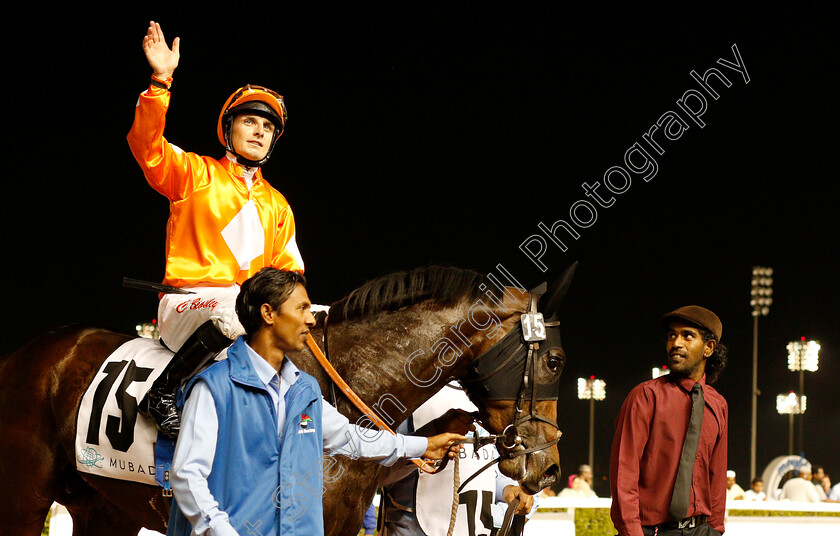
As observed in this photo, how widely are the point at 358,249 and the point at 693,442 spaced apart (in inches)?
531

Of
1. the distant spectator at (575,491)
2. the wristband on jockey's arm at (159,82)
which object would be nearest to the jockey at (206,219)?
the wristband on jockey's arm at (159,82)

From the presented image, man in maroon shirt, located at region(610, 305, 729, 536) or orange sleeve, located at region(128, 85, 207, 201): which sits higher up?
orange sleeve, located at region(128, 85, 207, 201)

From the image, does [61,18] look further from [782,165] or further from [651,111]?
[782,165]

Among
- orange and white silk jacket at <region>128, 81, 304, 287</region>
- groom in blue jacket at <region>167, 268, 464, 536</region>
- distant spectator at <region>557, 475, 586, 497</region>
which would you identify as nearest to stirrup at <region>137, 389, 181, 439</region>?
orange and white silk jacket at <region>128, 81, 304, 287</region>

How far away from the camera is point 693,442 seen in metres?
3.29

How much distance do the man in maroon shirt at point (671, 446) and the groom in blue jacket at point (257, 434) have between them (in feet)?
5.10

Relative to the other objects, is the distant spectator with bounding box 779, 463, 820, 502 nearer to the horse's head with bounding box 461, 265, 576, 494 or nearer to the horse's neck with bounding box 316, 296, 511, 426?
the horse's head with bounding box 461, 265, 576, 494

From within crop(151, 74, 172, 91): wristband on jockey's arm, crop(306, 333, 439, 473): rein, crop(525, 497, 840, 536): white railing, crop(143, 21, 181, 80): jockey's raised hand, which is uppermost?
crop(143, 21, 181, 80): jockey's raised hand

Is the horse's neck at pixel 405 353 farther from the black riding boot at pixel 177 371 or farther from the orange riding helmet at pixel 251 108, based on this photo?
the orange riding helmet at pixel 251 108

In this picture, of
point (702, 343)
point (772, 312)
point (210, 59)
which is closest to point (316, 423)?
point (702, 343)

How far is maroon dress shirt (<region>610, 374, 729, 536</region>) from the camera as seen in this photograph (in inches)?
127

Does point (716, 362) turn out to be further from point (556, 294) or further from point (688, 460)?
point (556, 294)

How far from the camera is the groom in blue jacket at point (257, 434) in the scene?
1.93 metres

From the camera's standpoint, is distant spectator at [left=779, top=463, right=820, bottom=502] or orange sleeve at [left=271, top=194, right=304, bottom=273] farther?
distant spectator at [left=779, top=463, right=820, bottom=502]
